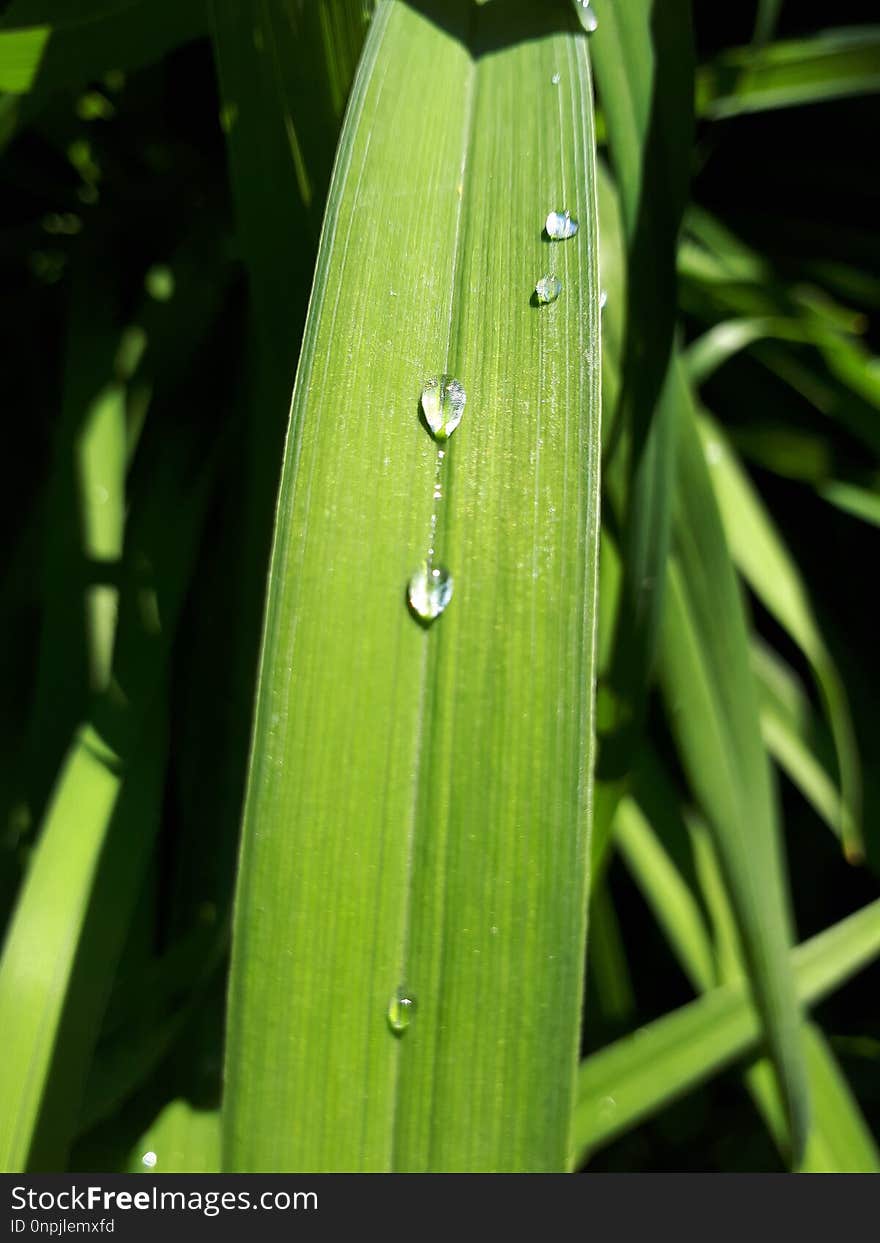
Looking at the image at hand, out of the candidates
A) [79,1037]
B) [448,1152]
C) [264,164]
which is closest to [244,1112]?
[448,1152]

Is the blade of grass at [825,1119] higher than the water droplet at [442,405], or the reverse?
the water droplet at [442,405]

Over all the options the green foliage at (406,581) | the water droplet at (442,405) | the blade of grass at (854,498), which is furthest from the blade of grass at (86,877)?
the blade of grass at (854,498)

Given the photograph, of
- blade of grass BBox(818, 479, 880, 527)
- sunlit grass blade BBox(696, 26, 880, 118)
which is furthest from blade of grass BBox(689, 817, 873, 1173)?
sunlit grass blade BBox(696, 26, 880, 118)

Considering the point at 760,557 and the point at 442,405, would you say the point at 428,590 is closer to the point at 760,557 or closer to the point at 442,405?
the point at 442,405

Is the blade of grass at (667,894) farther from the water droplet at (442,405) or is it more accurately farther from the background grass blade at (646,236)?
the water droplet at (442,405)

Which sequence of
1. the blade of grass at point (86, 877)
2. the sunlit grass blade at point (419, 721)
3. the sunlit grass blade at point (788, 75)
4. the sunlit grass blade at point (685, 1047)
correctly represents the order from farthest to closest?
the sunlit grass blade at point (788, 75) → the sunlit grass blade at point (685, 1047) → the blade of grass at point (86, 877) → the sunlit grass blade at point (419, 721)

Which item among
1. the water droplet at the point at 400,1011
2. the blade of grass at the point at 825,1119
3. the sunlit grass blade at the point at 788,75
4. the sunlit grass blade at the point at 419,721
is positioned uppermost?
the sunlit grass blade at the point at 788,75

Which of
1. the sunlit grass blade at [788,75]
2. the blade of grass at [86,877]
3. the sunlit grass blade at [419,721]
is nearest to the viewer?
the sunlit grass blade at [419,721]

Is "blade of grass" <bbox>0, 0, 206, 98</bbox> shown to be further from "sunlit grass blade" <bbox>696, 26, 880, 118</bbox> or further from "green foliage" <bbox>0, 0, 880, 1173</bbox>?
"sunlit grass blade" <bbox>696, 26, 880, 118</bbox>

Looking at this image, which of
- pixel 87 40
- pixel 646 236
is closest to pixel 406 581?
pixel 646 236
